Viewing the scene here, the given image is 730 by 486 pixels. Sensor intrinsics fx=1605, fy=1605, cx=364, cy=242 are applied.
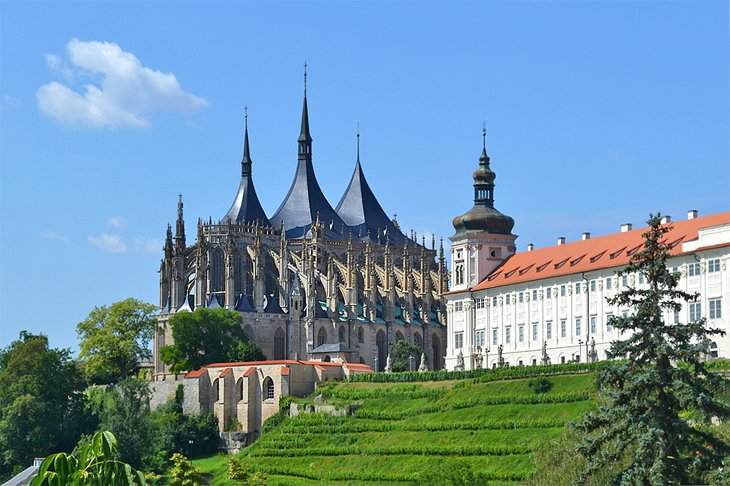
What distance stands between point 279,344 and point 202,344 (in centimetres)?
1165

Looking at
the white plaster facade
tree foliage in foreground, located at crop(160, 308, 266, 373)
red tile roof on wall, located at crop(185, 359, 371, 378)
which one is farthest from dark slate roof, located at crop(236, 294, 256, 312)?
the white plaster facade

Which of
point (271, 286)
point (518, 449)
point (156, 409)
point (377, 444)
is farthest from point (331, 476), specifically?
point (271, 286)

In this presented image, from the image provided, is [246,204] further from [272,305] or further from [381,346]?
[381,346]

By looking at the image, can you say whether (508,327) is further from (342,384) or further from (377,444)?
(377,444)

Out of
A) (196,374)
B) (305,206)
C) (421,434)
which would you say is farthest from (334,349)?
(305,206)

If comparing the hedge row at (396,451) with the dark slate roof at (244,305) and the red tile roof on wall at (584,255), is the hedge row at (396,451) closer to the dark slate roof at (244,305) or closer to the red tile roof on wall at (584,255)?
the red tile roof on wall at (584,255)

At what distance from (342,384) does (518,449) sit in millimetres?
25127

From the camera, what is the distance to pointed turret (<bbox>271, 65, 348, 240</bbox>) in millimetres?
129750

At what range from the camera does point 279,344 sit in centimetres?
11812

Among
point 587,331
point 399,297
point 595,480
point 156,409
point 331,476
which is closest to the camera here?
point 595,480

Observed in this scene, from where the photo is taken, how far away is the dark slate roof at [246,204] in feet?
413

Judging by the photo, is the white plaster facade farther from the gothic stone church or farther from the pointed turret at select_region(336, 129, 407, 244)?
the pointed turret at select_region(336, 129, 407, 244)

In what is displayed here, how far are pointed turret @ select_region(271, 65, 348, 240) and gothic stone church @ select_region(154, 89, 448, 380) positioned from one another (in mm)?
117

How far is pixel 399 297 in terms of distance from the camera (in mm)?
125812
